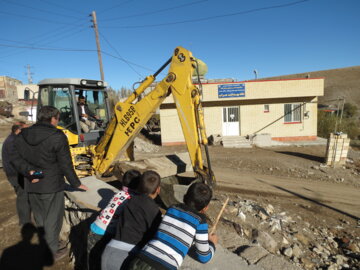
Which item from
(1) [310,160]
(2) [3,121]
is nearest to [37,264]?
(1) [310,160]

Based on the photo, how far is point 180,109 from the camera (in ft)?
13.6

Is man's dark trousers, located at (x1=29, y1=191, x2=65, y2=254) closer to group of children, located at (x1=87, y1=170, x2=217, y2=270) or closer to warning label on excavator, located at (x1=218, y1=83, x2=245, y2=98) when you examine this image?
group of children, located at (x1=87, y1=170, x2=217, y2=270)

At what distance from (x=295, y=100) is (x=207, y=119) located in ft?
19.9

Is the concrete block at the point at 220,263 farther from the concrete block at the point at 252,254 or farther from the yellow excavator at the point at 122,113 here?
the yellow excavator at the point at 122,113

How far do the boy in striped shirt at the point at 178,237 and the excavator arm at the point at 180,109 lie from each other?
5.84 ft

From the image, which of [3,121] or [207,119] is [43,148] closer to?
[207,119]

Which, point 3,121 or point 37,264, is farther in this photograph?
point 3,121

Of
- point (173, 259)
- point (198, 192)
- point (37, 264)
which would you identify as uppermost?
point (198, 192)

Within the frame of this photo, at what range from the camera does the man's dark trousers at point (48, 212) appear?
307 cm

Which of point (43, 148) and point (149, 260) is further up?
point (43, 148)

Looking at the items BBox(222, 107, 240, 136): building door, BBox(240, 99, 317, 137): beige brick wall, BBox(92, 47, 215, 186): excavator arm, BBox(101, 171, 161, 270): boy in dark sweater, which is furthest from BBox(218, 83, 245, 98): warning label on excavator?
BBox(101, 171, 161, 270): boy in dark sweater

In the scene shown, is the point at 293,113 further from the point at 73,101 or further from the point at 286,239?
the point at 73,101

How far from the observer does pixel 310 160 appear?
10.9 meters

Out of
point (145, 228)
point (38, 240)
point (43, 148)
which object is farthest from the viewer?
point (38, 240)
